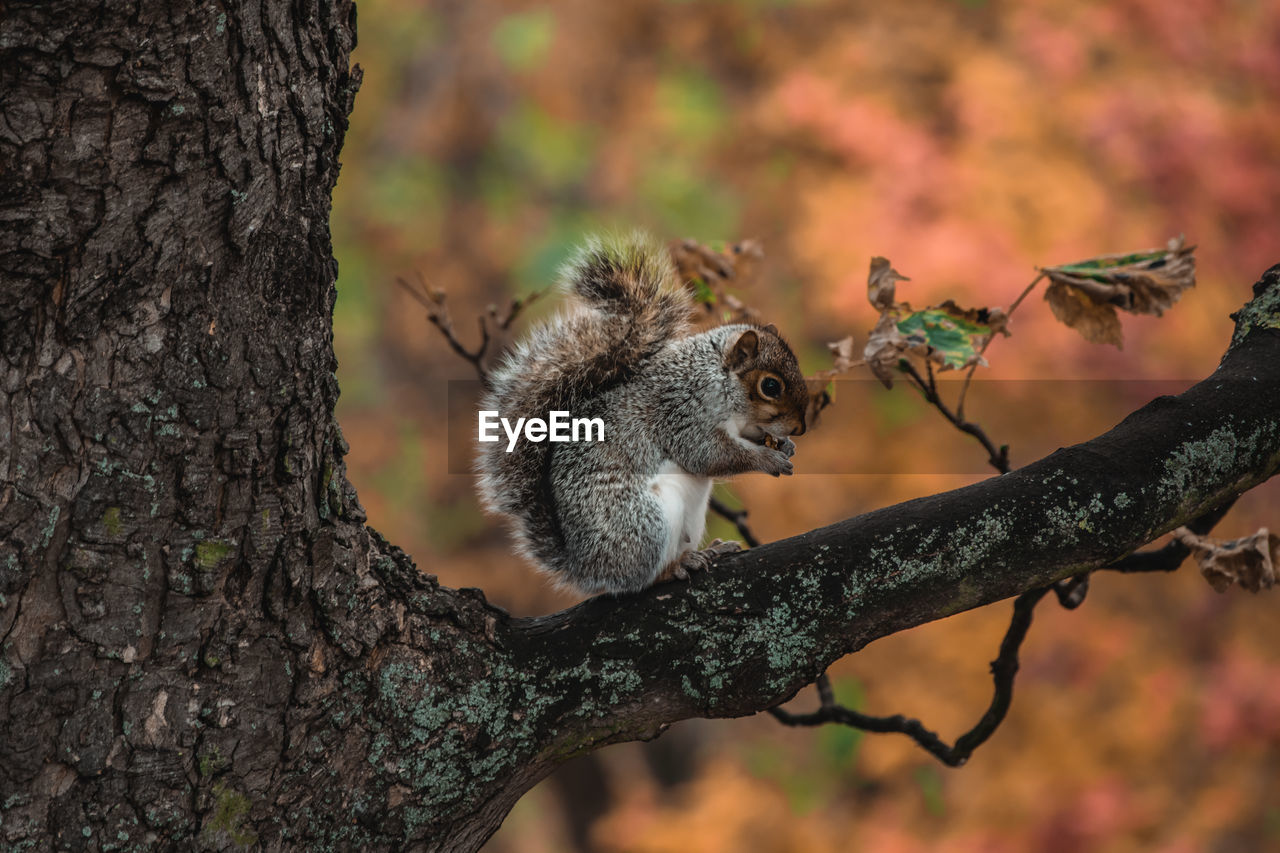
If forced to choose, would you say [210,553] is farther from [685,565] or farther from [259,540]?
[685,565]

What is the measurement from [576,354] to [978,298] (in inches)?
86.7

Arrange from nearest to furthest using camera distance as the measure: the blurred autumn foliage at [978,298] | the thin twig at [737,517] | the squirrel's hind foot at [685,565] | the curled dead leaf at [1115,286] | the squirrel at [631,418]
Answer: the squirrel's hind foot at [685,565]
the squirrel at [631,418]
the curled dead leaf at [1115,286]
the thin twig at [737,517]
the blurred autumn foliage at [978,298]

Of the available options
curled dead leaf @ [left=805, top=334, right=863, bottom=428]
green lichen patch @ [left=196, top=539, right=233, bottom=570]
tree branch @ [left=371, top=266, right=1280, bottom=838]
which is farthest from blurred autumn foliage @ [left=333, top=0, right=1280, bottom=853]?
green lichen patch @ [left=196, top=539, right=233, bottom=570]

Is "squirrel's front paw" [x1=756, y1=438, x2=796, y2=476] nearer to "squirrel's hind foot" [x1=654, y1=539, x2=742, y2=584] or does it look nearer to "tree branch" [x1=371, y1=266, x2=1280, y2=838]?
"squirrel's hind foot" [x1=654, y1=539, x2=742, y2=584]

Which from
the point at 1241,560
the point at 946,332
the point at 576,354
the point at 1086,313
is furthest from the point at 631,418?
the point at 1241,560

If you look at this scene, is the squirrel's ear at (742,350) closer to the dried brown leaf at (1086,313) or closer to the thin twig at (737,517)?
the thin twig at (737,517)

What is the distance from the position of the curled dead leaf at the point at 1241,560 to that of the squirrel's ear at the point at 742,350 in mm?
765

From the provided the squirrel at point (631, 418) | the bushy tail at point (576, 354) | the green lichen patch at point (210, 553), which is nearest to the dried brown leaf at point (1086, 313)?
the squirrel at point (631, 418)

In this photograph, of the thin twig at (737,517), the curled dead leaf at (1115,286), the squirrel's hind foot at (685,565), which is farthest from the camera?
the thin twig at (737,517)

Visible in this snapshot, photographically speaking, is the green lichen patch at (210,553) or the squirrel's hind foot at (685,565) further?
the squirrel's hind foot at (685,565)

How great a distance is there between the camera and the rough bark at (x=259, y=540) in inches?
42.7

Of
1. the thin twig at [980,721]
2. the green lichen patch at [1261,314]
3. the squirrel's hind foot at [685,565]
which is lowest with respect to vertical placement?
the thin twig at [980,721]

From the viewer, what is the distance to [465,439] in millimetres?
2486

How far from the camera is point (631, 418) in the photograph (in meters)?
1.72
